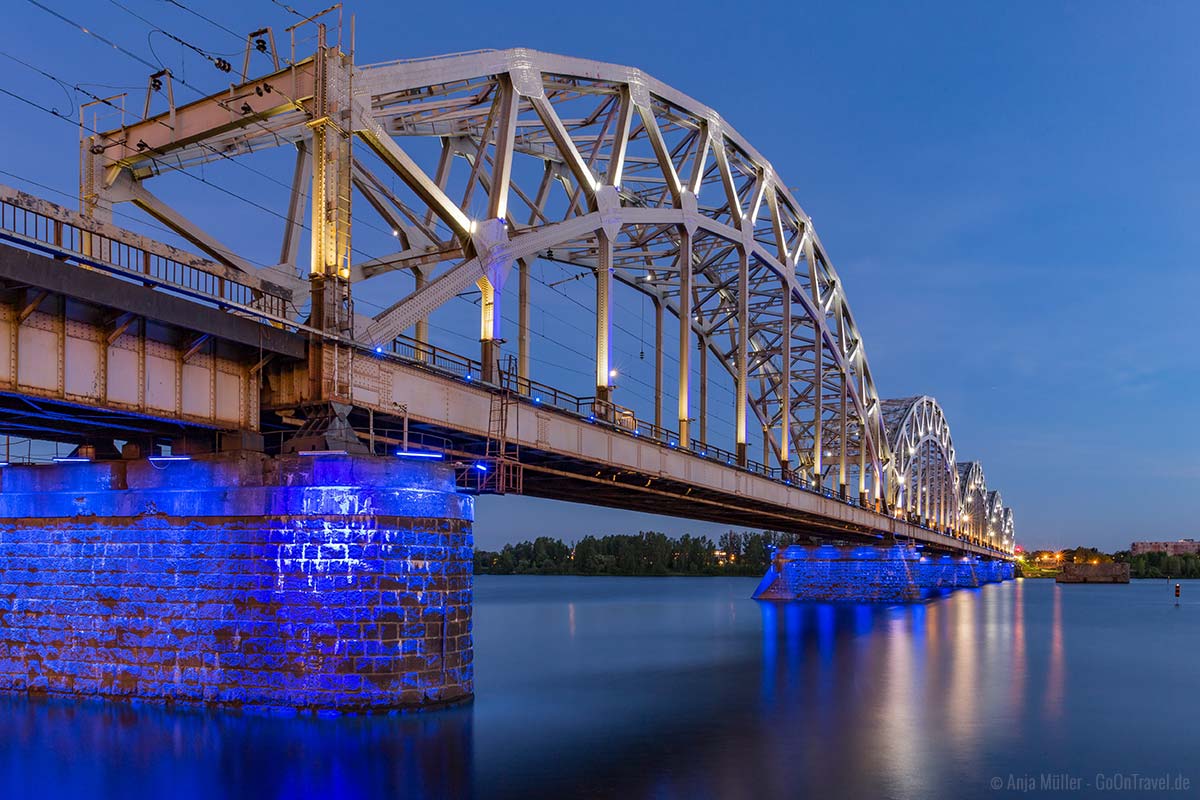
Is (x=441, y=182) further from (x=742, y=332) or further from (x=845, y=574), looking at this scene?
(x=845, y=574)

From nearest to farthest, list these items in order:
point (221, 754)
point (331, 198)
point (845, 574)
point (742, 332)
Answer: point (221, 754)
point (331, 198)
point (742, 332)
point (845, 574)

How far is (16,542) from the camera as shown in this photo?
2745cm

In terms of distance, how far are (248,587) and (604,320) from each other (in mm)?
21933

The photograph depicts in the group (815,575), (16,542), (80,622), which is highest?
(16,542)

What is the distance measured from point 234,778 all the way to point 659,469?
26044 millimetres

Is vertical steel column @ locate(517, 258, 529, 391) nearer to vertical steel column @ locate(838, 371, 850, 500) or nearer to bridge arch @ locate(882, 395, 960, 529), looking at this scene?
vertical steel column @ locate(838, 371, 850, 500)

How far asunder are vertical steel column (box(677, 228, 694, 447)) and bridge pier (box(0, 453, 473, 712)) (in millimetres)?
24208

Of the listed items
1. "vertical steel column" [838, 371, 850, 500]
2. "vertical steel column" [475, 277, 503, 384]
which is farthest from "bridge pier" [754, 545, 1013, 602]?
"vertical steel column" [475, 277, 503, 384]

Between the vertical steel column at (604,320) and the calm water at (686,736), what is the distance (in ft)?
38.0

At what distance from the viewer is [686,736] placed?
88.1 feet

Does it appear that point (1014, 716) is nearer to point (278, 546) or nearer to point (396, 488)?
point (396, 488)

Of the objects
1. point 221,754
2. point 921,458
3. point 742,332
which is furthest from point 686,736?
point 921,458

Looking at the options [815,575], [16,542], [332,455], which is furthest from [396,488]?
[815,575]

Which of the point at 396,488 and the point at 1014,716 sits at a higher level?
the point at 396,488
